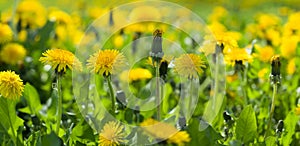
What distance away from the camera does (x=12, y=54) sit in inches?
135

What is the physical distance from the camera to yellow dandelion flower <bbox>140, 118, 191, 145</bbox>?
1955 mm

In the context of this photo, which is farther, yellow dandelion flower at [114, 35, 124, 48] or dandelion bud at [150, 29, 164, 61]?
yellow dandelion flower at [114, 35, 124, 48]

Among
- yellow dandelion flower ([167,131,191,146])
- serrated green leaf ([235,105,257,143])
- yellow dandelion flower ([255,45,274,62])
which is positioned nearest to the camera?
yellow dandelion flower ([167,131,191,146])

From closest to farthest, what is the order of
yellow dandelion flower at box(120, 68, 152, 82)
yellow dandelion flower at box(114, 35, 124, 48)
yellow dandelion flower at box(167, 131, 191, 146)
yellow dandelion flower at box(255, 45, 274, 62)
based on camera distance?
1. yellow dandelion flower at box(167, 131, 191, 146)
2. yellow dandelion flower at box(120, 68, 152, 82)
3. yellow dandelion flower at box(255, 45, 274, 62)
4. yellow dandelion flower at box(114, 35, 124, 48)

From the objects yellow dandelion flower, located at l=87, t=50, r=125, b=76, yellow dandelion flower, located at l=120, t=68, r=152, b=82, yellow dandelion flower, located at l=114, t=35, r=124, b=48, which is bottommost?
yellow dandelion flower, located at l=120, t=68, r=152, b=82

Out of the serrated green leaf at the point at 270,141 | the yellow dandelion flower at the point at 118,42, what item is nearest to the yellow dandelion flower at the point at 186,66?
the serrated green leaf at the point at 270,141

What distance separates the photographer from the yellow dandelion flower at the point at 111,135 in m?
1.95

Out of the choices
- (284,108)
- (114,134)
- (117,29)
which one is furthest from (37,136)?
(117,29)

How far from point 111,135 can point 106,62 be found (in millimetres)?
251

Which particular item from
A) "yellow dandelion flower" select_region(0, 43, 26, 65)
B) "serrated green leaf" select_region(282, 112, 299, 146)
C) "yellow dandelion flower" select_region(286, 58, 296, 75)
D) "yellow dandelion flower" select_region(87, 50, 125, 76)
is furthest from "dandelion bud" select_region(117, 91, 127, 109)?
"yellow dandelion flower" select_region(0, 43, 26, 65)

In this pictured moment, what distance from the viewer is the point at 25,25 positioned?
407 centimetres

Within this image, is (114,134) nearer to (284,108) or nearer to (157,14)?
(284,108)

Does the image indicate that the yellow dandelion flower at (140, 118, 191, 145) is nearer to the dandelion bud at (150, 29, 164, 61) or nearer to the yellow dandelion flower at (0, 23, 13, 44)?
the dandelion bud at (150, 29, 164, 61)

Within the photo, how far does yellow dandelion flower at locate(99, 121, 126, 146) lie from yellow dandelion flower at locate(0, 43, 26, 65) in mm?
1564
